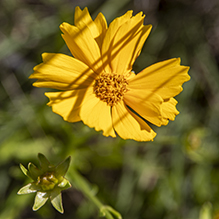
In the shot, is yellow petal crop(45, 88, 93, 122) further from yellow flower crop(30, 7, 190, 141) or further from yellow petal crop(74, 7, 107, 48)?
yellow petal crop(74, 7, 107, 48)

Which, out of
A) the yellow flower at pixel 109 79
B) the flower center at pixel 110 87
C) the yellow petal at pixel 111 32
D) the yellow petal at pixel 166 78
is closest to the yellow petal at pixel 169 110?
the yellow flower at pixel 109 79

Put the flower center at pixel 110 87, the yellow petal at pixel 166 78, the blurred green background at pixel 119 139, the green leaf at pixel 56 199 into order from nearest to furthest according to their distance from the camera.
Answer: the green leaf at pixel 56 199
the yellow petal at pixel 166 78
the flower center at pixel 110 87
the blurred green background at pixel 119 139

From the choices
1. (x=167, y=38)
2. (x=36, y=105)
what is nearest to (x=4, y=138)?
(x=36, y=105)

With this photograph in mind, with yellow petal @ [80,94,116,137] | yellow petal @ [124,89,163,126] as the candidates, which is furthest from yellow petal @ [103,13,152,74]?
yellow petal @ [80,94,116,137]

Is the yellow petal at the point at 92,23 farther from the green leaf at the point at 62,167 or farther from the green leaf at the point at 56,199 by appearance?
the green leaf at the point at 56,199

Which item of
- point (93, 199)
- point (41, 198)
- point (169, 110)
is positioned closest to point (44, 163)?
point (41, 198)

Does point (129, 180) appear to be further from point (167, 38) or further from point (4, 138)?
point (167, 38)
